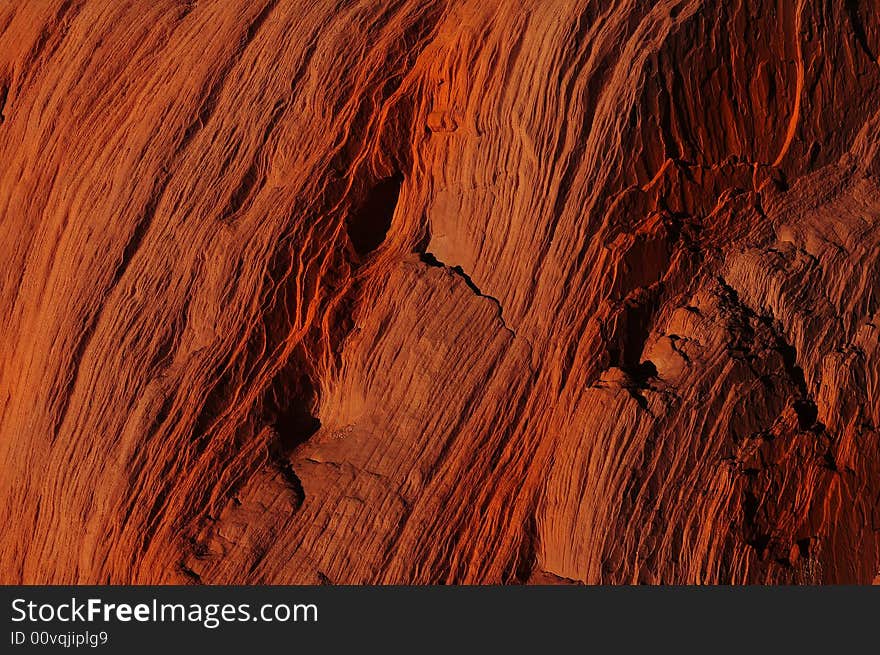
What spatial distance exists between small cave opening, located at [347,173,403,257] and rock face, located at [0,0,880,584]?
0.07ft

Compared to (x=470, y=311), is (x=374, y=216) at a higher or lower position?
higher

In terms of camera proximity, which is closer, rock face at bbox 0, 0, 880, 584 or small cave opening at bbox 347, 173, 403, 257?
rock face at bbox 0, 0, 880, 584

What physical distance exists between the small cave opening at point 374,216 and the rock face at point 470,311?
2 centimetres

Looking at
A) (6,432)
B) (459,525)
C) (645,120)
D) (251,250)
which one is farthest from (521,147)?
(6,432)

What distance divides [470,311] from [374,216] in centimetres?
103

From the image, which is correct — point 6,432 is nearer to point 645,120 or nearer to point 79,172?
point 79,172

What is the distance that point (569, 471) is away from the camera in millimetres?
5773

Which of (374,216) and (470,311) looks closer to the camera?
(470,311)

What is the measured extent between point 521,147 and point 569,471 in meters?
2.01

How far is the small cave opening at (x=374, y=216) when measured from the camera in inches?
253

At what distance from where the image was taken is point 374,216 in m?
6.54

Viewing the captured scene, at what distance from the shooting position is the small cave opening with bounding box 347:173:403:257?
6.43m

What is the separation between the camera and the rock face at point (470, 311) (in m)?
5.83

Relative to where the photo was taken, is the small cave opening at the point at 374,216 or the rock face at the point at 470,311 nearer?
the rock face at the point at 470,311
